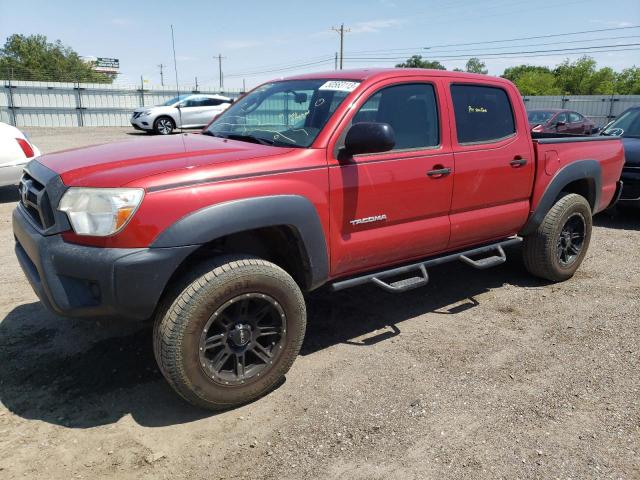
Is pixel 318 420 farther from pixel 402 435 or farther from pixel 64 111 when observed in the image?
pixel 64 111

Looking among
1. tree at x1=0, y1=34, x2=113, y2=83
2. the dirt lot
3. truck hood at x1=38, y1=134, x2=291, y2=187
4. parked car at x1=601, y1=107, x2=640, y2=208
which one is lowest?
the dirt lot

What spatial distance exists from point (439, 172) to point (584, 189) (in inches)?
91.5

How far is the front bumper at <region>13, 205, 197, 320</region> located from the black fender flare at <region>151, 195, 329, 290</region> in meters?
0.08

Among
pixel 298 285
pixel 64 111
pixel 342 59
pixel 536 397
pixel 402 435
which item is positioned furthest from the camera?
pixel 342 59

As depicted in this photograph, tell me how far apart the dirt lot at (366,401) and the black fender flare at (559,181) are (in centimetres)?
73

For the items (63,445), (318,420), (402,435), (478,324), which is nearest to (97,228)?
(63,445)

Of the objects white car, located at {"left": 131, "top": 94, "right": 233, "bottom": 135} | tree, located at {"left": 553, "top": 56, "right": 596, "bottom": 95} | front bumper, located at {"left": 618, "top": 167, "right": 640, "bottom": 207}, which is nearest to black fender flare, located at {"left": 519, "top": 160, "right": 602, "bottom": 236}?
front bumper, located at {"left": 618, "top": 167, "right": 640, "bottom": 207}

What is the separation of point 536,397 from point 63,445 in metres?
2.66

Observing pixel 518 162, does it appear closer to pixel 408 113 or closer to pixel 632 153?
pixel 408 113

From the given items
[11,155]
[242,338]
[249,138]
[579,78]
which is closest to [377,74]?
[249,138]

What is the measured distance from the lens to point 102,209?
99.7 inches

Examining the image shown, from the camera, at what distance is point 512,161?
418 cm

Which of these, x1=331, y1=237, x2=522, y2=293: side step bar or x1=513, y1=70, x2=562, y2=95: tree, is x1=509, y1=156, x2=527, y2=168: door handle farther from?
x1=513, y1=70, x2=562, y2=95: tree

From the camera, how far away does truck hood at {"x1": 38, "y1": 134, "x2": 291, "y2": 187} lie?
104 inches
